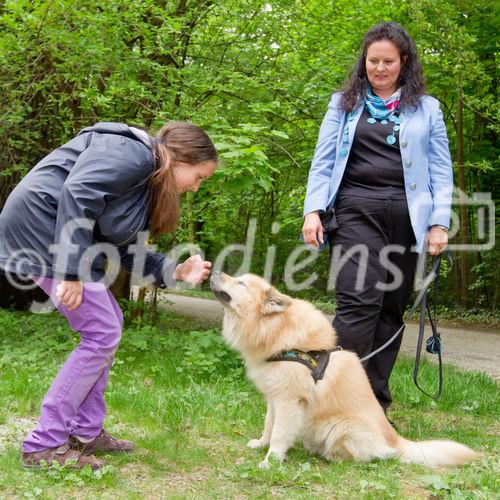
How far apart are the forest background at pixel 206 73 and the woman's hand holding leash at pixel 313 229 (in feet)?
3.95

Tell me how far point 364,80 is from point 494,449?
2429mm

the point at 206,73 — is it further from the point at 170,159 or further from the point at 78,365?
the point at 78,365

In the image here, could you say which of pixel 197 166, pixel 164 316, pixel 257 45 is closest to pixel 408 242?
pixel 197 166

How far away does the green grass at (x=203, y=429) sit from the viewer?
2.91m

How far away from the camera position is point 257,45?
24.4ft

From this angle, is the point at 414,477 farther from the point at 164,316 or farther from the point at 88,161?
the point at 164,316

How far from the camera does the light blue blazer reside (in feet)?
12.1

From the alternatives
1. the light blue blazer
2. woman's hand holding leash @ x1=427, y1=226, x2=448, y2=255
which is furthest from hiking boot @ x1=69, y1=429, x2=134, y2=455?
woman's hand holding leash @ x1=427, y1=226, x2=448, y2=255

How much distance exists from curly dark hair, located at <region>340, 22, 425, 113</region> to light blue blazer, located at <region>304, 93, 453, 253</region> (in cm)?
6

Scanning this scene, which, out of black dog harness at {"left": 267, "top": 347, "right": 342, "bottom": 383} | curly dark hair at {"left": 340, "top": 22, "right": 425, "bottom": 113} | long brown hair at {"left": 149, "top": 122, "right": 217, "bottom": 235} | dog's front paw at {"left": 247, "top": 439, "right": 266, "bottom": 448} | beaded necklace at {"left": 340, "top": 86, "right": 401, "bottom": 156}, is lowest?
dog's front paw at {"left": 247, "top": 439, "right": 266, "bottom": 448}

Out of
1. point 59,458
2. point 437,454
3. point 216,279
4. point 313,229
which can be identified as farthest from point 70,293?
point 437,454

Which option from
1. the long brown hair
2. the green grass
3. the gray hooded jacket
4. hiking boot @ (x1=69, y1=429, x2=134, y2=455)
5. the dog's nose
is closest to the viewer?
the gray hooded jacket

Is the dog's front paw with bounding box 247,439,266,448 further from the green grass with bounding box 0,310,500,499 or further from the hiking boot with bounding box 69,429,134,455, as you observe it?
the hiking boot with bounding box 69,429,134,455

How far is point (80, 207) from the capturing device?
2.71m
